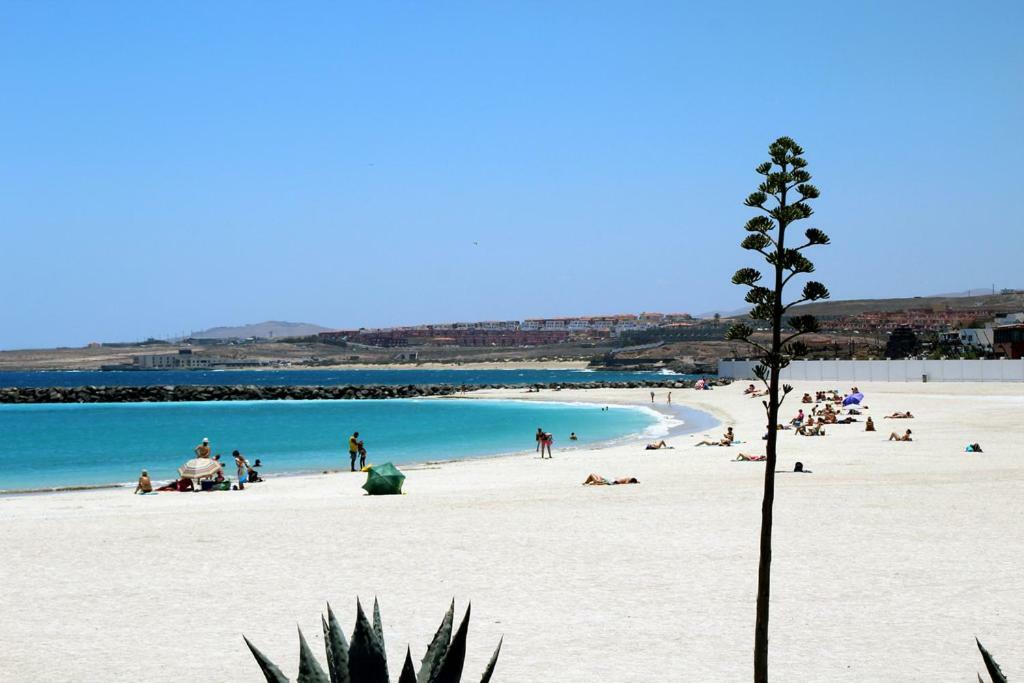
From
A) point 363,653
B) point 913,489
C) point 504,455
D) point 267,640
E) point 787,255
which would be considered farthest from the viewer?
point 504,455

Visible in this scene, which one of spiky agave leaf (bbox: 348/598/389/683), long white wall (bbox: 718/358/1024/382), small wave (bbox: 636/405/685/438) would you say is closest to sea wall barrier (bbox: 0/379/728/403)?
long white wall (bbox: 718/358/1024/382)

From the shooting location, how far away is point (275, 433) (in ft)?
173

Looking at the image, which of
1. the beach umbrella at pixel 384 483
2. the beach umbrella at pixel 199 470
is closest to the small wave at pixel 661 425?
the beach umbrella at pixel 199 470

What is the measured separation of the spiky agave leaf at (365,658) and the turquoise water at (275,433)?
28.1 metres

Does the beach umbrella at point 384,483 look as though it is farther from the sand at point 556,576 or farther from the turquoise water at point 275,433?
the turquoise water at point 275,433

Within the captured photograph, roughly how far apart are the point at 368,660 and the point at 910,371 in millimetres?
69046

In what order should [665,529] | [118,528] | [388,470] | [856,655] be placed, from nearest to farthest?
[856,655] < [665,529] < [118,528] < [388,470]

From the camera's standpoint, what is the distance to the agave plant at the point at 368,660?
12.0 feet

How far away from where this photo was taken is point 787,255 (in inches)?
224

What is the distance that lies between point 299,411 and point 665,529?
212 ft

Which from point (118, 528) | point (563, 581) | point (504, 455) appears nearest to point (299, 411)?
point (504, 455)

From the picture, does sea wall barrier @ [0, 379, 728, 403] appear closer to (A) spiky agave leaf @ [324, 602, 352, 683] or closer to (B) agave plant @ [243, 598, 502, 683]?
(B) agave plant @ [243, 598, 502, 683]

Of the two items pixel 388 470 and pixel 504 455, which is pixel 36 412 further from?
pixel 388 470

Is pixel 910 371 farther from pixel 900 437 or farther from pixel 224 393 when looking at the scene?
pixel 224 393
